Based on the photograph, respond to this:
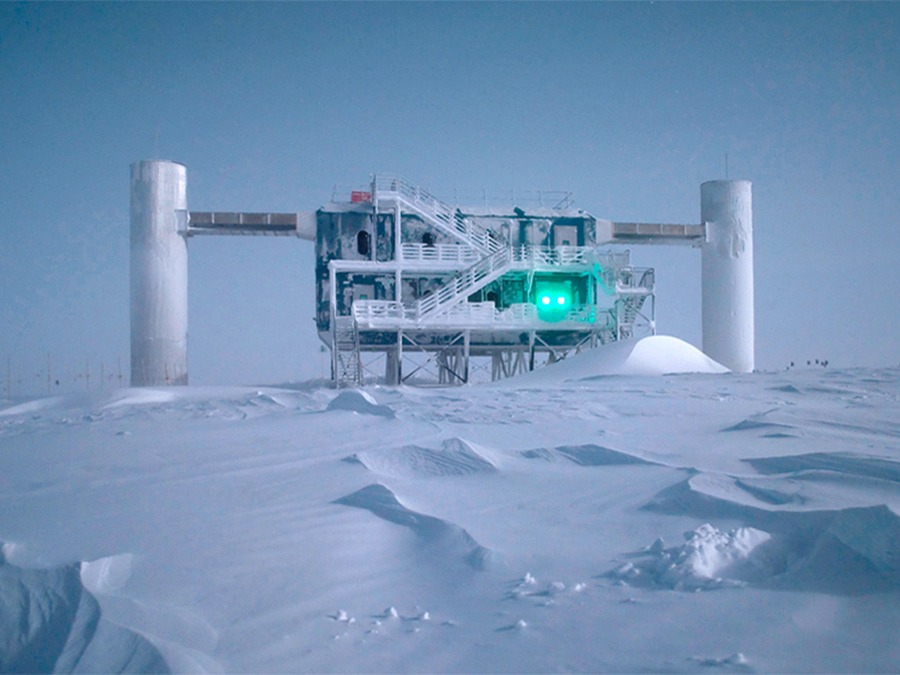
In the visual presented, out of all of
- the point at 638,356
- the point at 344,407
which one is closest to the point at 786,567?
the point at 344,407

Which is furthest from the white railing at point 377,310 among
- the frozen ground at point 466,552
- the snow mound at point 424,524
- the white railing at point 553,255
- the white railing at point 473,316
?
the snow mound at point 424,524

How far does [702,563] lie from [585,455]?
6.87ft

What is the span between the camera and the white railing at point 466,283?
79.5 feet

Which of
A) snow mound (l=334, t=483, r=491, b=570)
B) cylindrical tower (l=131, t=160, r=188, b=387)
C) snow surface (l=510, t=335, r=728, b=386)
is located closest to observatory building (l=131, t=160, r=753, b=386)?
cylindrical tower (l=131, t=160, r=188, b=387)

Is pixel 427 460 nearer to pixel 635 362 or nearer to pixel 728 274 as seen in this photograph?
pixel 635 362

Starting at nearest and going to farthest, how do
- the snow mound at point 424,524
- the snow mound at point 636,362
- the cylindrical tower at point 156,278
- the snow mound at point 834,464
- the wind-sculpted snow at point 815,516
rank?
1. the wind-sculpted snow at point 815,516
2. the snow mound at point 424,524
3. the snow mound at point 834,464
4. the snow mound at point 636,362
5. the cylindrical tower at point 156,278

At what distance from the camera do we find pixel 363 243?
2838 cm

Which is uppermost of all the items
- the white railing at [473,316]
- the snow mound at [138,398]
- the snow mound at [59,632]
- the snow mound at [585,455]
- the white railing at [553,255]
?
the white railing at [553,255]

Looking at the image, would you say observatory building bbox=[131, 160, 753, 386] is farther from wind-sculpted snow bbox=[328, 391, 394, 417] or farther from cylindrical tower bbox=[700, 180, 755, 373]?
wind-sculpted snow bbox=[328, 391, 394, 417]

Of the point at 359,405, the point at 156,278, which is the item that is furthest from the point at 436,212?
the point at 359,405

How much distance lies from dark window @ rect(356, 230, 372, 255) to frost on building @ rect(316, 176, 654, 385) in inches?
1.8

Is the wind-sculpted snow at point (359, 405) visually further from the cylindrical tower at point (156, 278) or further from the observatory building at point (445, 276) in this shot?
the cylindrical tower at point (156, 278)

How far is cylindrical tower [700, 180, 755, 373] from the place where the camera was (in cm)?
2945

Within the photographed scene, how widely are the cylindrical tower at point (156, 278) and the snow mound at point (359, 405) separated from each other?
2008 cm
